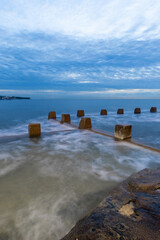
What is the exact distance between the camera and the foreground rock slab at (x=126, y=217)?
1660mm

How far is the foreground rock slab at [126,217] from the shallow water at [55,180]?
607 millimetres

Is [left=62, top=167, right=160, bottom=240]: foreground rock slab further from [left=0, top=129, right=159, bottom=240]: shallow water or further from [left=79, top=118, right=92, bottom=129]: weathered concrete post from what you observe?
[left=79, top=118, right=92, bottom=129]: weathered concrete post

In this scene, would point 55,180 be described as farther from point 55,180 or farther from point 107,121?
point 107,121

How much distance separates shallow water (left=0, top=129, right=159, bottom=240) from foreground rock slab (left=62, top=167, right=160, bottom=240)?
1.99 ft

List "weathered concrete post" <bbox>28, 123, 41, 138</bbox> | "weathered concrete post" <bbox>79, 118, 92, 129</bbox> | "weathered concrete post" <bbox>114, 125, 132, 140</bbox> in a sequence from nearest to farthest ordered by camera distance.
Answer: "weathered concrete post" <bbox>114, 125, 132, 140</bbox> < "weathered concrete post" <bbox>28, 123, 41, 138</bbox> < "weathered concrete post" <bbox>79, 118, 92, 129</bbox>

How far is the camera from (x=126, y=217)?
200 cm

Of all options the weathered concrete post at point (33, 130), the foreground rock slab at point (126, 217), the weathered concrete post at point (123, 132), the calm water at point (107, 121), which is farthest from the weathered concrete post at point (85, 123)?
the foreground rock slab at point (126, 217)

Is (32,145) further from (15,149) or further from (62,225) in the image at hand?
(62,225)

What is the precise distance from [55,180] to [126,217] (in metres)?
2.22

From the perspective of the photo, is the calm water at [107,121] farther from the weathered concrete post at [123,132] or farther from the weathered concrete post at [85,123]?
the weathered concrete post at [85,123]

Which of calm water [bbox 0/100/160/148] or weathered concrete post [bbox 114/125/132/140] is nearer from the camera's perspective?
weathered concrete post [bbox 114/125/132/140]

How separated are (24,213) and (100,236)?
5.58ft

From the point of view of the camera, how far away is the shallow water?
2.45 meters

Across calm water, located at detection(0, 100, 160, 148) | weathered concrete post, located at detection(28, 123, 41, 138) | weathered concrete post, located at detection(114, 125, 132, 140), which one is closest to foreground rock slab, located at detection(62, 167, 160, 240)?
weathered concrete post, located at detection(114, 125, 132, 140)
